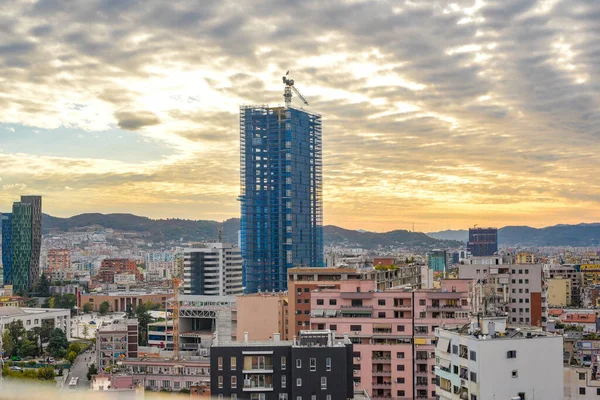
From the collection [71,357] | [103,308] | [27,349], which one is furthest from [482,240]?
[71,357]

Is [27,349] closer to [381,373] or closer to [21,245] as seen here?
[381,373]

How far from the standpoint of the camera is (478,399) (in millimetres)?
8195

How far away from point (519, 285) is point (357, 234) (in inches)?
4475

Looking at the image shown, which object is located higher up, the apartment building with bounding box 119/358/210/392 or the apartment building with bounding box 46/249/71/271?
the apartment building with bounding box 46/249/71/271

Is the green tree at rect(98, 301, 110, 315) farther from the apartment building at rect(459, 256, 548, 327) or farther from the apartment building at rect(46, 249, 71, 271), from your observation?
the apartment building at rect(46, 249, 71, 271)

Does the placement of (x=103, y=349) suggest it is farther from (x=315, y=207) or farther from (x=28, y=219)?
(x=28, y=219)

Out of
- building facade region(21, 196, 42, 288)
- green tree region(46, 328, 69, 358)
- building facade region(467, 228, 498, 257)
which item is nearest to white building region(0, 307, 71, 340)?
green tree region(46, 328, 69, 358)

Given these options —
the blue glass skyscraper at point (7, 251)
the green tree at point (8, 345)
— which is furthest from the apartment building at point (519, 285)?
the blue glass skyscraper at point (7, 251)

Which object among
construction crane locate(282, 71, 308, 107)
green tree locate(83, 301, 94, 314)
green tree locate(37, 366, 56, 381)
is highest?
construction crane locate(282, 71, 308, 107)

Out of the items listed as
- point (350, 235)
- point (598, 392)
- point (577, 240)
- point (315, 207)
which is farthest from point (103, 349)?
point (577, 240)

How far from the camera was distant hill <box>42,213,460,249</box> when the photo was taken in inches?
5138

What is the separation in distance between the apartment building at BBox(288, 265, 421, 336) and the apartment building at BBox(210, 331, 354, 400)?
22.2ft

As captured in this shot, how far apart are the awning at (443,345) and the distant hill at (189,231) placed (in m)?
112

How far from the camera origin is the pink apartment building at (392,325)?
13375 mm
